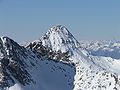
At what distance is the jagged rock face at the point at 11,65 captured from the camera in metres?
129

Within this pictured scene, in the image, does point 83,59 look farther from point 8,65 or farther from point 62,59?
point 8,65

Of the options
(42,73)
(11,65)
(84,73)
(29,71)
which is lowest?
(84,73)

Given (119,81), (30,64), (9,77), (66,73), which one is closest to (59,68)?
(66,73)

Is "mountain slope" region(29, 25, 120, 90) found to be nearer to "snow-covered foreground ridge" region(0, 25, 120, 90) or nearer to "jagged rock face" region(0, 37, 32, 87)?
"snow-covered foreground ridge" region(0, 25, 120, 90)

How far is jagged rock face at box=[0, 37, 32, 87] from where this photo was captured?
129 meters

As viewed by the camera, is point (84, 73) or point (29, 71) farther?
point (84, 73)

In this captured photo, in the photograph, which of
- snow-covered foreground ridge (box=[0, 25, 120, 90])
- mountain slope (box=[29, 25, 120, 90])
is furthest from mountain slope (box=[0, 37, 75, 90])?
mountain slope (box=[29, 25, 120, 90])

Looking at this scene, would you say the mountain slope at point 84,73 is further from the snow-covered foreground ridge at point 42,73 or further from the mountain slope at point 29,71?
the mountain slope at point 29,71

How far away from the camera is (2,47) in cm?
14112

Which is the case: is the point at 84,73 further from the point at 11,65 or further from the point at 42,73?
the point at 11,65

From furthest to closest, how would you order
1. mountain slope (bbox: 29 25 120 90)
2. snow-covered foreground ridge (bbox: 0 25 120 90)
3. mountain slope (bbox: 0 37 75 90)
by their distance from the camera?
mountain slope (bbox: 29 25 120 90) → snow-covered foreground ridge (bbox: 0 25 120 90) → mountain slope (bbox: 0 37 75 90)

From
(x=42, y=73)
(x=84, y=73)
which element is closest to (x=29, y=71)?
(x=42, y=73)

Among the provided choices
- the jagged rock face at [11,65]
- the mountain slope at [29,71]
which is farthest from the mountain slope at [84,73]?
the jagged rock face at [11,65]

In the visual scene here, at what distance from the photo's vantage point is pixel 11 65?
137000mm
